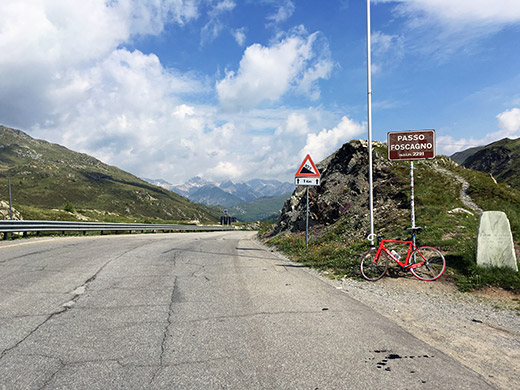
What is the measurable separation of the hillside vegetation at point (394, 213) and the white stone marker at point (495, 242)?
11.4 inches

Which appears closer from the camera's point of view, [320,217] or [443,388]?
[443,388]

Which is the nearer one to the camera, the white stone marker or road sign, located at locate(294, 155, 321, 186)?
the white stone marker

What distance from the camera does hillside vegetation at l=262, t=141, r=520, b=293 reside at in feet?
28.9

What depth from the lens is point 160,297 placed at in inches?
247

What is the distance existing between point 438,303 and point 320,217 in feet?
39.4

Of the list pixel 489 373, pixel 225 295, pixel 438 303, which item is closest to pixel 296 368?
pixel 489 373

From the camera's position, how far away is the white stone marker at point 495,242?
7.45 meters

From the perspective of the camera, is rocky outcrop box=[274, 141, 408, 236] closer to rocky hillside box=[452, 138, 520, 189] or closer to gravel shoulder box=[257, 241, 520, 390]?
gravel shoulder box=[257, 241, 520, 390]

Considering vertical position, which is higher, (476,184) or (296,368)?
(476,184)

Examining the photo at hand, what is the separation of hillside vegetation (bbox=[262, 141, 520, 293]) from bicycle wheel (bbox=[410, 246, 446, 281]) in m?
0.25

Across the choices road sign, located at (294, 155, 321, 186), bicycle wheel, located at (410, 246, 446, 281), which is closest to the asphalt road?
bicycle wheel, located at (410, 246, 446, 281)

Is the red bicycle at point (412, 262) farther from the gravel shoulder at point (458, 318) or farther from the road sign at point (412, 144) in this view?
the road sign at point (412, 144)

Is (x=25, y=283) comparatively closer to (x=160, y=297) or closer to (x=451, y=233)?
(x=160, y=297)

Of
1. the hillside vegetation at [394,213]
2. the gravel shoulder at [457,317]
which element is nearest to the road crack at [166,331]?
the gravel shoulder at [457,317]
